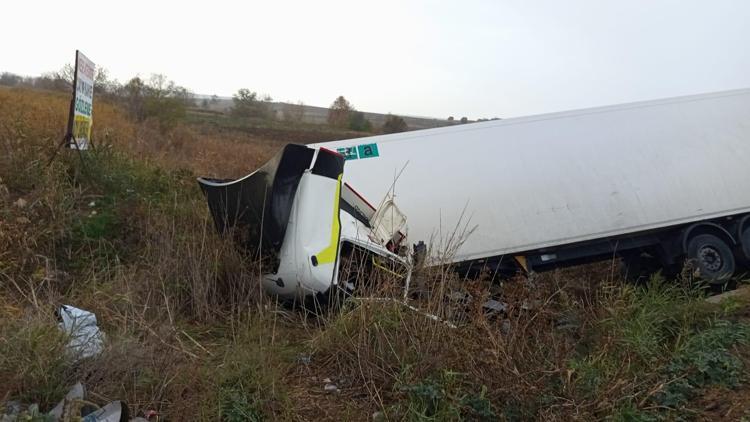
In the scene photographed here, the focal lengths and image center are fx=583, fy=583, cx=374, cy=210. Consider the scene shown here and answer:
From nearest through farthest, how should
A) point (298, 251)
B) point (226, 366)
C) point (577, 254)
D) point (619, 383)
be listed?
point (619, 383) < point (226, 366) < point (298, 251) < point (577, 254)

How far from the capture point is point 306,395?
3.77 metres

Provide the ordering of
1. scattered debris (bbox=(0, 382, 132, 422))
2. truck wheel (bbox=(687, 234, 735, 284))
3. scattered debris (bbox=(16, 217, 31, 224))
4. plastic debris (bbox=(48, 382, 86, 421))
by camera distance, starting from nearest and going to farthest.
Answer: scattered debris (bbox=(0, 382, 132, 422)) → plastic debris (bbox=(48, 382, 86, 421)) → scattered debris (bbox=(16, 217, 31, 224)) → truck wheel (bbox=(687, 234, 735, 284))

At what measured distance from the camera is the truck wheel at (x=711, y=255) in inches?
290

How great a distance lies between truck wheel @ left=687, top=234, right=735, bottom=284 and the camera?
7.36 metres

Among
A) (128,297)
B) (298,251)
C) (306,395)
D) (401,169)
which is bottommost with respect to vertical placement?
(306,395)

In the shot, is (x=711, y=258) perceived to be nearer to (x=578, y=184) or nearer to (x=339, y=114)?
(x=578, y=184)

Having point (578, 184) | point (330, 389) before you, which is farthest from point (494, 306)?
point (578, 184)

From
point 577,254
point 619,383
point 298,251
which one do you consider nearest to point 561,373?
point 619,383

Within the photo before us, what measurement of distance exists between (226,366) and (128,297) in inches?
48.0

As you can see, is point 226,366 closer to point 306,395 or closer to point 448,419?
point 306,395

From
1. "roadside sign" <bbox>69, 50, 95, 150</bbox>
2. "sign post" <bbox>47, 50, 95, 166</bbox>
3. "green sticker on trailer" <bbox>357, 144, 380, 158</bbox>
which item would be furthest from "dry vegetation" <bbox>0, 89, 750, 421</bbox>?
"green sticker on trailer" <bbox>357, 144, 380, 158</bbox>

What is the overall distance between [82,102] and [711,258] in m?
8.00

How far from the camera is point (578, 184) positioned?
7.54 metres

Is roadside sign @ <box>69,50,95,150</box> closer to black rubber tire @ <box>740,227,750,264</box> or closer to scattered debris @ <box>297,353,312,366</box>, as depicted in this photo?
scattered debris @ <box>297,353,312,366</box>
